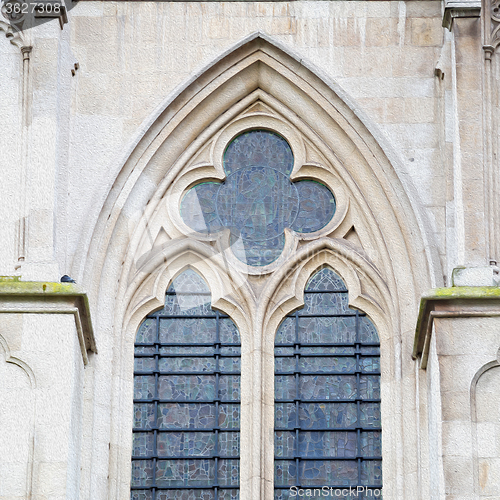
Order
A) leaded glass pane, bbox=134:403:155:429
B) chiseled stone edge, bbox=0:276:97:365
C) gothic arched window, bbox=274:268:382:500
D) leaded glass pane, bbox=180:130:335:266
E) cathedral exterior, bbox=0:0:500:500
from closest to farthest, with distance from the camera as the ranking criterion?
chiseled stone edge, bbox=0:276:97:365 → cathedral exterior, bbox=0:0:500:500 → gothic arched window, bbox=274:268:382:500 → leaded glass pane, bbox=134:403:155:429 → leaded glass pane, bbox=180:130:335:266

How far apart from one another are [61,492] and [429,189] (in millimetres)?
4148

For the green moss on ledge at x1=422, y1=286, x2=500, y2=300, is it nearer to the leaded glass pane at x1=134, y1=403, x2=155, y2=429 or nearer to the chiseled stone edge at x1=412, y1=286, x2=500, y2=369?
the chiseled stone edge at x1=412, y1=286, x2=500, y2=369

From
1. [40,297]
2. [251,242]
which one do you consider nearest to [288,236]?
[251,242]

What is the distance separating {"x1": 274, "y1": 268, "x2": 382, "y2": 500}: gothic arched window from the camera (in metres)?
13.8

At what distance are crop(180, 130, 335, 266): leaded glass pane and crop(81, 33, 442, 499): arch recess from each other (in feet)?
0.36

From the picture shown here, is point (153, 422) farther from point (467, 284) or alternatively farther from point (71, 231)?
point (467, 284)

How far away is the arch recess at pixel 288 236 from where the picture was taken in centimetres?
1404

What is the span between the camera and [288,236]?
575 inches

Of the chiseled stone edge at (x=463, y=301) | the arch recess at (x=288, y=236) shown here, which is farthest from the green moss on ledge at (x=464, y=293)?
the arch recess at (x=288, y=236)

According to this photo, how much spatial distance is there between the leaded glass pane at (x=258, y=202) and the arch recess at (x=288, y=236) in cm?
11

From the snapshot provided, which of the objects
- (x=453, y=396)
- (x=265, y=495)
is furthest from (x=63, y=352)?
(x=453, y=396)

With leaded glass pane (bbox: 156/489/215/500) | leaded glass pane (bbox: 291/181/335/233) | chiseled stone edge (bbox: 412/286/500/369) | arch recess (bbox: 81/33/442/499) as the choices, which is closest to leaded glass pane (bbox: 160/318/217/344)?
arch recess (bbox: 81/33/442/499)

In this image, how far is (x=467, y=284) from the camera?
1327 centimetres

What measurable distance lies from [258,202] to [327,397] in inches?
74.8
